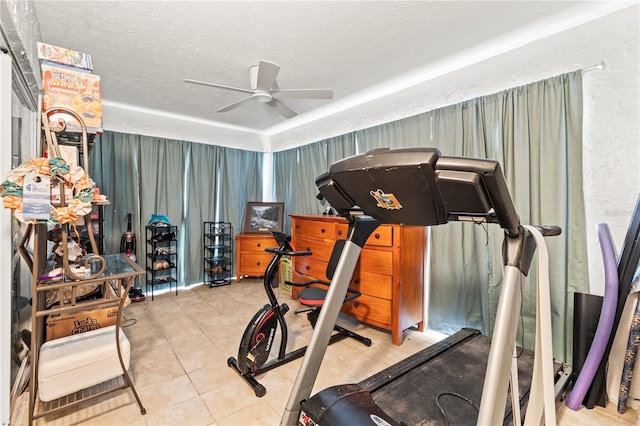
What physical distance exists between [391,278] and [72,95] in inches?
98.3

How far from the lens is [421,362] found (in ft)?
6.31

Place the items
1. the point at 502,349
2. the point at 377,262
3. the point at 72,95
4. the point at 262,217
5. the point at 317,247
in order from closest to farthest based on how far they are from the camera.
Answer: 1. the point at 502,349
2. the point at 72,95
3. the point at 377,262
4. the point at 317,247
5. the point at 262,217

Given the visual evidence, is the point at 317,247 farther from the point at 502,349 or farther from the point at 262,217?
the point at 502,349

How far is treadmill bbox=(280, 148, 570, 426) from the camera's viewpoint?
868 millimetres

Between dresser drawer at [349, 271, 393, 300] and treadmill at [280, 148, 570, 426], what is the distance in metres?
0.78

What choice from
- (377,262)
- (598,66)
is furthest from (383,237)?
(598,66)

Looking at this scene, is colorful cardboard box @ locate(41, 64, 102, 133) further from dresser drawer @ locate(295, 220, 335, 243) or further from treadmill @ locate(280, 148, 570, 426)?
dresser drawer @ locate(295, 220, 335, 243)

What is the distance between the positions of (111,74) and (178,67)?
2.41 ft

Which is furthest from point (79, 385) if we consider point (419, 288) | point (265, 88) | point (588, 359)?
point (588, 359)

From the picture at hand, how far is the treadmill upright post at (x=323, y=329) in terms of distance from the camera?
4.40 feet

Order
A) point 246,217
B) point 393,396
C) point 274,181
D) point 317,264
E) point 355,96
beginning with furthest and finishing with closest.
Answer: point 274,181 < point 246,217 < point 355,96 < point 317,264 < point 393,396

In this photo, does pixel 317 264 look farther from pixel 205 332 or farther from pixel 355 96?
pixel 355 96

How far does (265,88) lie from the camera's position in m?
2.61

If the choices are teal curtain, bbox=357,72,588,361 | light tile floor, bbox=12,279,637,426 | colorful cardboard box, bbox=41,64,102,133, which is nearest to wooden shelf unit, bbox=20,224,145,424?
light tile floor, bbox=12,279,637,426
